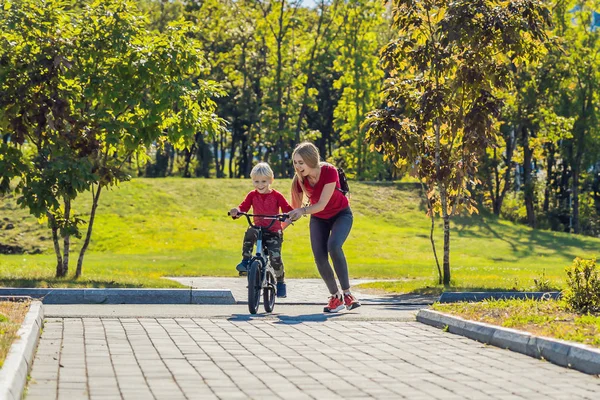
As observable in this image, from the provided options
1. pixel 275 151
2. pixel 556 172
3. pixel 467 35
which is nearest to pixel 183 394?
pixel 467 35

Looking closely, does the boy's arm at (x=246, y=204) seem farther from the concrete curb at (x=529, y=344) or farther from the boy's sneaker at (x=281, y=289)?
the concrete curb at (x=529, y=344)

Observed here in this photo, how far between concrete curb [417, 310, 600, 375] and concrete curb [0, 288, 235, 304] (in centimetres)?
445

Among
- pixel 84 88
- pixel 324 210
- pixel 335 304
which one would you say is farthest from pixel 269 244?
pixel 84 88

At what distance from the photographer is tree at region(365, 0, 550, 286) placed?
18.0m

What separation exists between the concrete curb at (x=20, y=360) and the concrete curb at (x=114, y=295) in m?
4.41

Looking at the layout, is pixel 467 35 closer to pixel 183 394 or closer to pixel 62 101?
pixel 62 101

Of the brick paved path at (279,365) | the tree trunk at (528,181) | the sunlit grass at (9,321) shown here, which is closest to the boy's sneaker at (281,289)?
the brick paved path at (279,365)

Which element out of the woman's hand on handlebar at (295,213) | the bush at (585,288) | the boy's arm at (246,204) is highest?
the boy's arm at (246,204)

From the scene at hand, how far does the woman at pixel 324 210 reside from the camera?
1214cm

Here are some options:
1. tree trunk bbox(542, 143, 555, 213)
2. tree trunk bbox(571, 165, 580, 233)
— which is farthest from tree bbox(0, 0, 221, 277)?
tree trunk bbox(542, 143, 555, 213)

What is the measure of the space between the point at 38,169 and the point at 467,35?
7467 mm

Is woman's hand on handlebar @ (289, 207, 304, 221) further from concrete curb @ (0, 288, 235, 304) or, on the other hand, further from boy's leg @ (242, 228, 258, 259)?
concrete curb @ (0, 288, 235, 304)

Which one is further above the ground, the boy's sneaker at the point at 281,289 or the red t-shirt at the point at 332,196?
the red t-shirt at the point at 332,196

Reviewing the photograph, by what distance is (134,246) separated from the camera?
34500 millimetres
